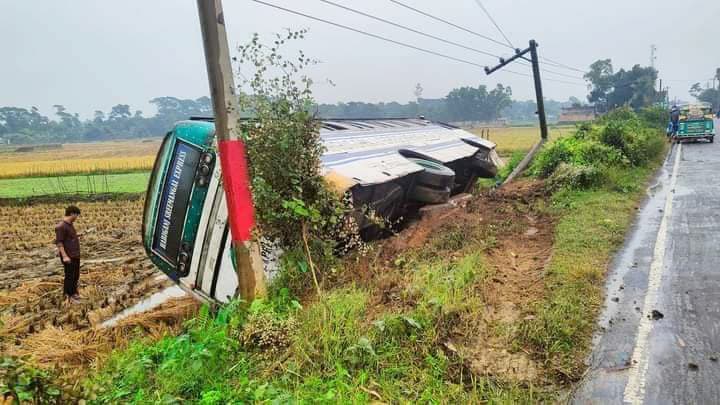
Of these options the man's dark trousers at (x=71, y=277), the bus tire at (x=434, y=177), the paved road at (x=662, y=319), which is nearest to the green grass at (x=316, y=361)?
the paved road at (x=662, y=319)

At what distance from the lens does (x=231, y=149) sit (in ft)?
13.1

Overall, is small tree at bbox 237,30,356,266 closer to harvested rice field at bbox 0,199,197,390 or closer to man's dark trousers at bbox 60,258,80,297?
harvested rice field at bbox 0,199,197,390

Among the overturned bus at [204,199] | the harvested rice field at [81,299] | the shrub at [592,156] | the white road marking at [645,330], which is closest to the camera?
the white road marking at [645,330]

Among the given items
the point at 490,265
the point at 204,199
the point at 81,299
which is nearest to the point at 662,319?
the point at 490,265

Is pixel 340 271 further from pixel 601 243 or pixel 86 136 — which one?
pixel 86 136

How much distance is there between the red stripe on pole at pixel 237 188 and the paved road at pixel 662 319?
312cm

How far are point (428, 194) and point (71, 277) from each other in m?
6.34

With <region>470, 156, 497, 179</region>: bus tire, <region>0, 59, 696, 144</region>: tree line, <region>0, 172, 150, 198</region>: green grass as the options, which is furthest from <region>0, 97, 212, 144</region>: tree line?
<region>470, 156, 497, 179</region>: bus tire

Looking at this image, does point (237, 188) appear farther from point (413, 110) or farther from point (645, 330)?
point (413, 110)

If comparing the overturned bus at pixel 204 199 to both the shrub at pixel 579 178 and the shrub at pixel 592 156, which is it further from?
the shrub at pixel 592 156

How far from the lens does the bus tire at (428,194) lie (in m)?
7.56

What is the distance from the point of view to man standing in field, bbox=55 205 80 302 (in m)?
6.75

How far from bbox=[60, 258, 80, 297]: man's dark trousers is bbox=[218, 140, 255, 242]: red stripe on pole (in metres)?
4.66

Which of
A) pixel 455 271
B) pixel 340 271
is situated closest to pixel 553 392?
pixel 455 271
